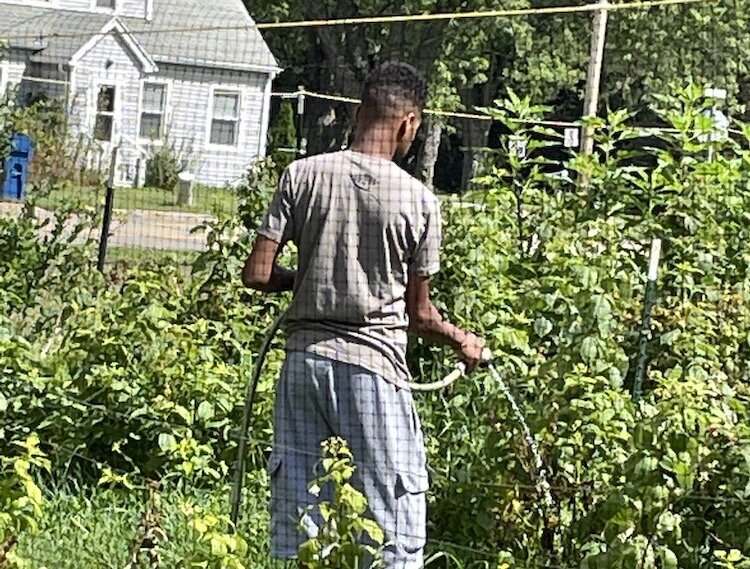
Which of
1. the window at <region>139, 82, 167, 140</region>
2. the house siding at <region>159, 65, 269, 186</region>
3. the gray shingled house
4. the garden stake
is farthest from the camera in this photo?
the window at <region>139, 82, 167, 140</region>

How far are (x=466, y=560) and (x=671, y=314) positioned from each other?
4.72ft

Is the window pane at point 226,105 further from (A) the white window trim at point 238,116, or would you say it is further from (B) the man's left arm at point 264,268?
(B) the man's left arm at point 264,268

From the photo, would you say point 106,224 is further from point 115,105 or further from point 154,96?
point 154,96

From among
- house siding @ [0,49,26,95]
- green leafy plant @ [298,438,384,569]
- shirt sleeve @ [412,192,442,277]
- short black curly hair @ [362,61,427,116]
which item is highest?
house siding @ [0,49,26,95]

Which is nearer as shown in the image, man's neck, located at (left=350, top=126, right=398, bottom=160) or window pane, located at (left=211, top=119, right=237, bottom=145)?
man's neck, located at (left=350, top=126, right=398, bottom=160)

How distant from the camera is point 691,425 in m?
4.55

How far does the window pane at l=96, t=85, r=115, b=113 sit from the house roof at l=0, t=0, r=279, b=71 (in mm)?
980

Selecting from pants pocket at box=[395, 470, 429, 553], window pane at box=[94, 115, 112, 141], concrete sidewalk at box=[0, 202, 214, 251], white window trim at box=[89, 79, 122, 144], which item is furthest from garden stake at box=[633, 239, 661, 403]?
window pane at box=[94, 115, 112, 141]

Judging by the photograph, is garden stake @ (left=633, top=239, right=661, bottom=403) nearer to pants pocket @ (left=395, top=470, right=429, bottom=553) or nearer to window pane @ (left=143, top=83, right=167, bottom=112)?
pants pocket @ (left=395, top=470, right=429, bottom=553)

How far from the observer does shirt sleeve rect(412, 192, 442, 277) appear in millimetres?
4688

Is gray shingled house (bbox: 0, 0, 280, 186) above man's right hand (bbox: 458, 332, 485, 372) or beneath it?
above

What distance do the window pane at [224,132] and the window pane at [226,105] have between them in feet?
0.53

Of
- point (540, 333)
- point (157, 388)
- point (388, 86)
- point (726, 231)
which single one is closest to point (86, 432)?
point (157, 388)

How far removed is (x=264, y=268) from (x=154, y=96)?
93.9ft
